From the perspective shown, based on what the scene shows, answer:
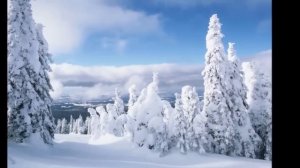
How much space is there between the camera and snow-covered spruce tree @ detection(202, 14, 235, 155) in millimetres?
32750

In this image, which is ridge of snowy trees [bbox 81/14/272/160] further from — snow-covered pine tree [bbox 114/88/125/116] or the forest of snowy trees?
snow-covered pine tree [bbox 114/88/125/116]

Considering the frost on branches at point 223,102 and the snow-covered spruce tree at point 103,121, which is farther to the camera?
the snow-covered spruce tree at point 103,121

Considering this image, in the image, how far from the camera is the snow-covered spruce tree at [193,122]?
95.6 ft

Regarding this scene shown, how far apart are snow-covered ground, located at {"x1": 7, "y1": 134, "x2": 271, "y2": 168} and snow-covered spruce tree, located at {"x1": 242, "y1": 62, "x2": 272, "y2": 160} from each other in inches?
389

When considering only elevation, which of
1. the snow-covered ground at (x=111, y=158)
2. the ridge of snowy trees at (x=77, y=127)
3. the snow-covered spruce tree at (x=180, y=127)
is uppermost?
the snow-covered spruce tree at (x=180, y=127)

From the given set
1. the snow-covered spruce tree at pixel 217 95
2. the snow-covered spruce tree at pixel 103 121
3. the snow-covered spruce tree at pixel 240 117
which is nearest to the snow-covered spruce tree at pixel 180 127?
the snow-covered spruce tree at pixel 217 95

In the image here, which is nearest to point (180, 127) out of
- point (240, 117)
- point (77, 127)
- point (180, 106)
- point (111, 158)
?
point (180, 106)

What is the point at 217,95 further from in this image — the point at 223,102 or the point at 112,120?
the point at 112,120

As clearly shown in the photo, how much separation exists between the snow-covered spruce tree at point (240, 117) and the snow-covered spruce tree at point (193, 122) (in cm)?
353

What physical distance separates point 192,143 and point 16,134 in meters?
13.8

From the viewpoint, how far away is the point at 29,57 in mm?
23297

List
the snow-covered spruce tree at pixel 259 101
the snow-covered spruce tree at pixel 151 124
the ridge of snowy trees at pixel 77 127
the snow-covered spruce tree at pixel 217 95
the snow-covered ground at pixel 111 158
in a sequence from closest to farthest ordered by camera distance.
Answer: the snow-covered ground at pixel 111 158, the snow-covered spruce tree at pixel 151 124, the snow-covered spruce tree at pixel 217 95, the snow-covered spruce tree at pixel 259 101, the ridge of snowy trees at pixel 77 127

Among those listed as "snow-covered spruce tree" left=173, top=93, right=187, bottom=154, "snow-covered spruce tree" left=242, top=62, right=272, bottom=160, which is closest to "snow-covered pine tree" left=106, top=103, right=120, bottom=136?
"snow-covered spruce tree" left=242, top=62, right=272, bottom=160

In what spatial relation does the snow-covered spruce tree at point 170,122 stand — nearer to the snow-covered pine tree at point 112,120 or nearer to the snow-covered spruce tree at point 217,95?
the snow-covered spruce tree at point 217,95
